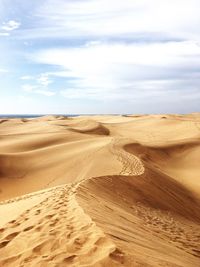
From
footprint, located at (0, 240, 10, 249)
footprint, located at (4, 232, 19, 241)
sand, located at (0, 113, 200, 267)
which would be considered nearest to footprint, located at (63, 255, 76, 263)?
sand, located at (0, 113, 200, 267)

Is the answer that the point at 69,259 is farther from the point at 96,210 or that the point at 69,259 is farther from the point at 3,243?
the point at 96,210

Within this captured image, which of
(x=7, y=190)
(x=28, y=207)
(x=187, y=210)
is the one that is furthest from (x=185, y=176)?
(x=28, y=207)

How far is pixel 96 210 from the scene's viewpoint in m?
7.05

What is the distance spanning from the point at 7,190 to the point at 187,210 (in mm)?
6935

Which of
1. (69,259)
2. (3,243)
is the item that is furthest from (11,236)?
(69,259)

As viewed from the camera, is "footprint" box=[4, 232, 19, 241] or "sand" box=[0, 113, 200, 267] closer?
"sand" box=[0, 113, 200, 267]

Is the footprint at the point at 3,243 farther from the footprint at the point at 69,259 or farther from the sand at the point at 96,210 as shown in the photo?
the footprint at the point at 69,259

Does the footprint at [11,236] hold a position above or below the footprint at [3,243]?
above

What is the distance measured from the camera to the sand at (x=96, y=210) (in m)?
5.10

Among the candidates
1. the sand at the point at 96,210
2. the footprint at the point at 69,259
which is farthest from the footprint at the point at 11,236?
the footprint at the point at 69,259

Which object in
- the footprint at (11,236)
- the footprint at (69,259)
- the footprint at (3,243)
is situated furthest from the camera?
the footprint at (11,236)

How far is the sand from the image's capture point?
5102mm

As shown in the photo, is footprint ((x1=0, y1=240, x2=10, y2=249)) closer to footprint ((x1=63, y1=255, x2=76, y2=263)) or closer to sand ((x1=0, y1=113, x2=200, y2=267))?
sand ((x1=0, y1=113, x2=200, y2=267))

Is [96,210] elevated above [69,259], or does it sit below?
above
